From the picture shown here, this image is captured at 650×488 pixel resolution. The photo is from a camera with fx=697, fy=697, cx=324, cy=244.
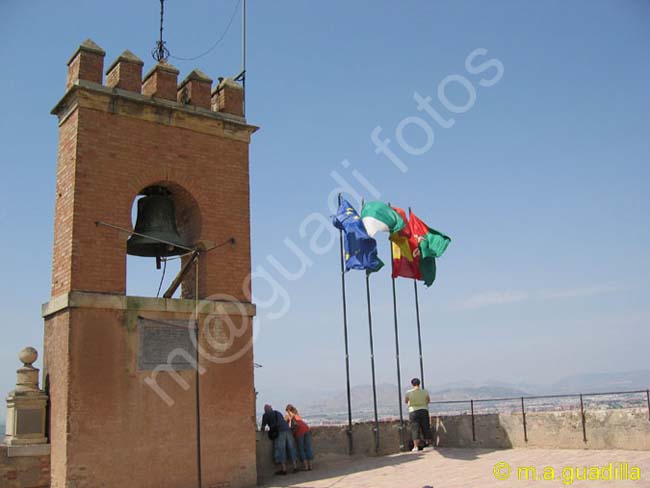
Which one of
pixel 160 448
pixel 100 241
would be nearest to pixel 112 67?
pixel 100 241

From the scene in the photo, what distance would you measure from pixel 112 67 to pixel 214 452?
728cm

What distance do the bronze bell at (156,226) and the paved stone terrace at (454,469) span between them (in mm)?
4770

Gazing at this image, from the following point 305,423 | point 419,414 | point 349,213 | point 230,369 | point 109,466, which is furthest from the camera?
point 349,213

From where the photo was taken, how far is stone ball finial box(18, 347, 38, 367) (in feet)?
38.1

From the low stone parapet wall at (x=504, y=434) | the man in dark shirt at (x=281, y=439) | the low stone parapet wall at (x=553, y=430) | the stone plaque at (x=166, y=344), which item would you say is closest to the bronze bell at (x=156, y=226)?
the stone plaque at (x=166, y=344)

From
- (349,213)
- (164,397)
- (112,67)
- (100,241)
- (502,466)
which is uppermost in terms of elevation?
(112,67)

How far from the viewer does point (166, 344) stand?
12.1 meters

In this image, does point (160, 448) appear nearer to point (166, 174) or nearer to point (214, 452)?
point (214, 452)

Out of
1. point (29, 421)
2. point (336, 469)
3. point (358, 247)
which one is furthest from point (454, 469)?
point (29, 421)

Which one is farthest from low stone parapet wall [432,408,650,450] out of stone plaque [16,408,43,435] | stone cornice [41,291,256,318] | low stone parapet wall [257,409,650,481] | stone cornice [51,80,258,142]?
stone plaque [16,408,43,435]

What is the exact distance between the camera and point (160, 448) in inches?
A: 460

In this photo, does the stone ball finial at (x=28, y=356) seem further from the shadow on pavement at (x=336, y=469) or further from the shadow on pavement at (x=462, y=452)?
the shadow on pavement at (x=462, y=452)

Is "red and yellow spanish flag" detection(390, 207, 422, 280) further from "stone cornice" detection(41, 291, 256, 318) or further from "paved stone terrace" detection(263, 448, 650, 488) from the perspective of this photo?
"stone cornice" detection(41, 291, 256, 318)

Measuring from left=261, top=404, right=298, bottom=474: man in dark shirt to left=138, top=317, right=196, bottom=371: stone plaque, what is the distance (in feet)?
7.17
